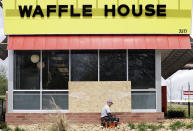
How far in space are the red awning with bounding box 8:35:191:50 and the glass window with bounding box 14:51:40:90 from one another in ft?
2.05

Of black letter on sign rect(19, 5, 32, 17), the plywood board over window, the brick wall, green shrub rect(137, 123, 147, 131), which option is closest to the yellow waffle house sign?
black letter on sign rect(19, 5, 32, 17)

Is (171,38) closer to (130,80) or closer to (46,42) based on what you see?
(130,80)

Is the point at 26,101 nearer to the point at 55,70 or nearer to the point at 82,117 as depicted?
the point at 55,70

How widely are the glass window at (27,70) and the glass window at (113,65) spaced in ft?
9.52

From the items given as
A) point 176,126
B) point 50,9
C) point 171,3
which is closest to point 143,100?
point 176,126

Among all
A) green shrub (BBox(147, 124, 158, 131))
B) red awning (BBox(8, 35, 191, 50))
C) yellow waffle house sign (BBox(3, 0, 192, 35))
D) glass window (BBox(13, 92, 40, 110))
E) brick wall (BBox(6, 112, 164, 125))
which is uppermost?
yellow waffle house sign (BBox(3, 0, 192, 35))

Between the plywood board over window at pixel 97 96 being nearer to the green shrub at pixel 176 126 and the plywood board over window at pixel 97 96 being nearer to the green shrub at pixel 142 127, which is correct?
the green shrub at pixel 142 127

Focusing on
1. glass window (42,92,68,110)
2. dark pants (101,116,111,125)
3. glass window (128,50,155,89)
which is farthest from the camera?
glass window (128,50,155,89)

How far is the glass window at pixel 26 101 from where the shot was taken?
1909 centimetres

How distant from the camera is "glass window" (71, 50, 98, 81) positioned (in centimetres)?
1922

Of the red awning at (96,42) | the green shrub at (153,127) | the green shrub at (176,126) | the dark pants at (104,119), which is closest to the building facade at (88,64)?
the red awning at (96,42)

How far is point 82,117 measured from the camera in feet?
61.6

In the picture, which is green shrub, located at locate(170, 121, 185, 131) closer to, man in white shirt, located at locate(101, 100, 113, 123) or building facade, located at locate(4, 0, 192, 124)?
building facade, located at locate(4, 0, 192, 124)

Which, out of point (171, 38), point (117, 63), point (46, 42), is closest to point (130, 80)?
point (117, 63)
